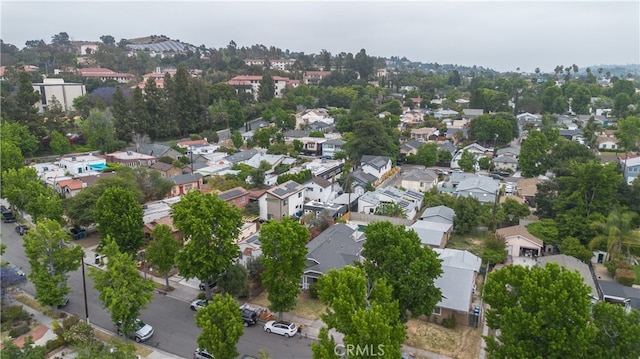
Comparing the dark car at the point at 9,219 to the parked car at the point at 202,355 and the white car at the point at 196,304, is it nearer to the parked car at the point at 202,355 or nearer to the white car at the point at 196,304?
the white car at the point at 196,304

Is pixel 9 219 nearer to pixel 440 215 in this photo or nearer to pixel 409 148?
pixel 440 215

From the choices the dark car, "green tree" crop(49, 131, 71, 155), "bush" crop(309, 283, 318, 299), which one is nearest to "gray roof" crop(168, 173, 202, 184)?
the dark car

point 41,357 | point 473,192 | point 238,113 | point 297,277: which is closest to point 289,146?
point 238,113

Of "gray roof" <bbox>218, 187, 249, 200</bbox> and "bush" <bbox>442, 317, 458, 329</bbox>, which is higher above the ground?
"gray roof" <bbox>218, 187, 249, 200</bbox>

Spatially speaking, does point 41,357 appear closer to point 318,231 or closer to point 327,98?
point 318,231

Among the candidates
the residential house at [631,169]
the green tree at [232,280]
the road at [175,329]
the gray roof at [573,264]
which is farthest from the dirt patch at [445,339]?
the residential house at [631,169]

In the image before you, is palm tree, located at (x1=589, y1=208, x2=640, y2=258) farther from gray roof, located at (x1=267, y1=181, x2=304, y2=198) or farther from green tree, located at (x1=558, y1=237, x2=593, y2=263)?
gray roof, located at (x1=267, y1=181, x2=304, y2=198)
